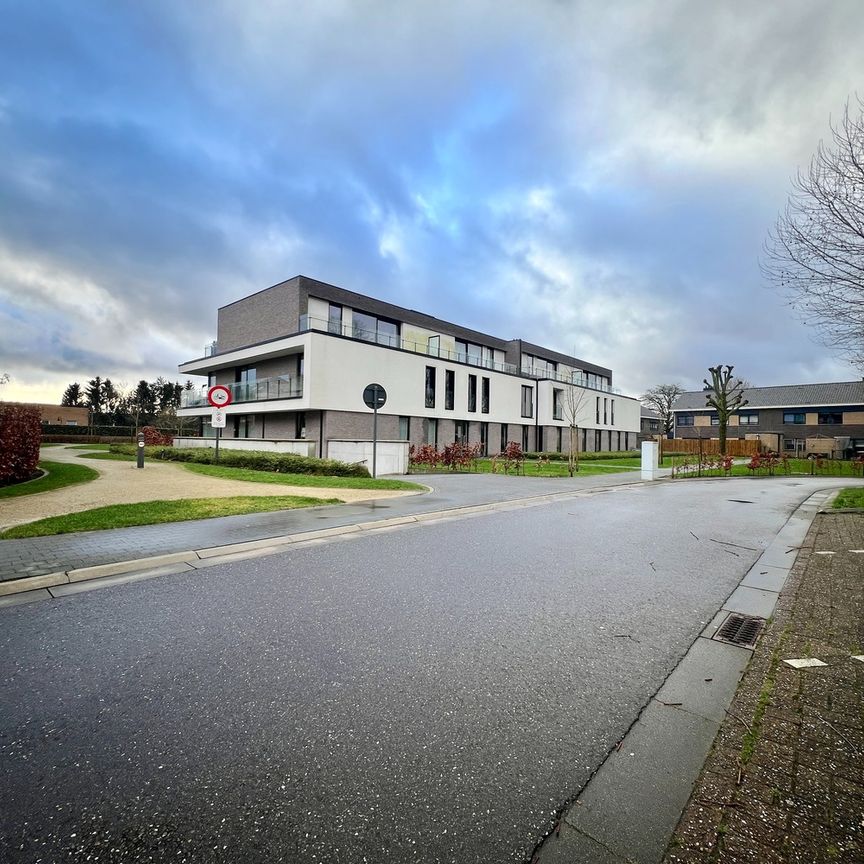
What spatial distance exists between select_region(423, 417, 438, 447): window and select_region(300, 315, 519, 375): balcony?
4218mm

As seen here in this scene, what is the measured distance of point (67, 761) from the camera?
2250 millimetres

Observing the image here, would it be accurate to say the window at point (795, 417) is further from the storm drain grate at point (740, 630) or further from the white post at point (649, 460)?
the storm drain grate at point (740, 630)

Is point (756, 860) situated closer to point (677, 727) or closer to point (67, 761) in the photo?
point (677, 727)

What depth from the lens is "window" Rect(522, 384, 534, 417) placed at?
3991cm

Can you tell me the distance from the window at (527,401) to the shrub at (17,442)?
105 feet

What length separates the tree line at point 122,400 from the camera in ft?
205

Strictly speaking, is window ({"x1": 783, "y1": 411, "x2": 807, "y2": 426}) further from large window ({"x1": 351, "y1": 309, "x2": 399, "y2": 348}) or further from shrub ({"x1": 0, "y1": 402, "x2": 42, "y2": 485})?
shrub ({"x1": 0, "y1": 402, "x2": 42, "y2": 485})

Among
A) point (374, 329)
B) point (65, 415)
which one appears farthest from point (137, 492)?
point (65, 415)

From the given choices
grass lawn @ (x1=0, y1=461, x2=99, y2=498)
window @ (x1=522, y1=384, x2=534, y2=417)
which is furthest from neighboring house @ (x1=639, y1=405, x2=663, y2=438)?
grass lawn @ (x1=0, y1=461, x2=99, y2=498)

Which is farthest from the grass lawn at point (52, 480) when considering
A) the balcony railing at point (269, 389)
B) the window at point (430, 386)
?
the window at point (430, 386)

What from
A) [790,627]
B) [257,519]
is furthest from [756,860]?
[257,519]

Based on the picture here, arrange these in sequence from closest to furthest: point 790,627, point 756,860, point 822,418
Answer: point 756,860
point 790,627
point 822,418

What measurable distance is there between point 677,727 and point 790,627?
208cm

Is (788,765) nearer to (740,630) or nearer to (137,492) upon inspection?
(740,630)
